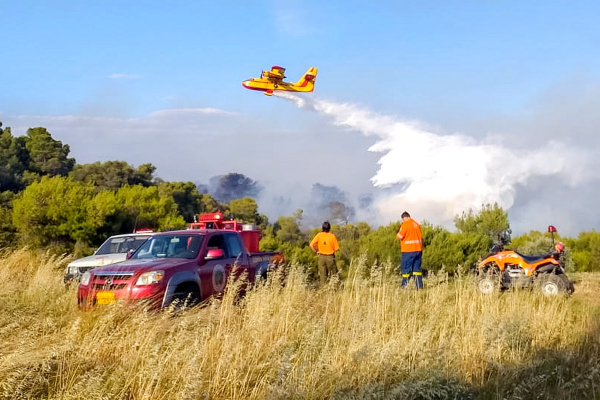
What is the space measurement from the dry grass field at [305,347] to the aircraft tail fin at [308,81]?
3499 cm

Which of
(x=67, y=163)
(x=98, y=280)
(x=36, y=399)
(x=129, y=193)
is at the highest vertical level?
(x=67, y=163)

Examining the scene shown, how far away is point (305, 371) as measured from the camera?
5844mm

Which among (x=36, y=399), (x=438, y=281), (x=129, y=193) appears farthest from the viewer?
(x=129, y=193)

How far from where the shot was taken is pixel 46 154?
190 feet

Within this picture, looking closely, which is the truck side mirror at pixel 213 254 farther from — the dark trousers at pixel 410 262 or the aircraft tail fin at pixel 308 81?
the aircraft tail fin at pixel 308 81

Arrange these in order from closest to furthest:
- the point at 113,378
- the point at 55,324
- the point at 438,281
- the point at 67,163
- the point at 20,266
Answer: the point at 113,378
the point at 55,324
the point at 438,281
the point at 20,266
the point at 67,163

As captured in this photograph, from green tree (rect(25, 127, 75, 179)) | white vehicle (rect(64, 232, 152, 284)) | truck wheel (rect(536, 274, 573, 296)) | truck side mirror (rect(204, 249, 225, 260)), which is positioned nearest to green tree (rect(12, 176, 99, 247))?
white vehicle (rect(64, 232, 152, 284))

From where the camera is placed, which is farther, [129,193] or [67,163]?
[67,163]

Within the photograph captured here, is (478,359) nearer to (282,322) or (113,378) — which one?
(282,322)

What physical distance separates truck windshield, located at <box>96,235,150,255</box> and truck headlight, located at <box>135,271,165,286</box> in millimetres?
5485

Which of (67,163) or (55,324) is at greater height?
(67,163)

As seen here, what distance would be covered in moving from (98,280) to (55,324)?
267 centimetres

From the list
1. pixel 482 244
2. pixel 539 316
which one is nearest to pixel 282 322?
pixel 539 316

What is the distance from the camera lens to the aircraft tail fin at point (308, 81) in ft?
143
